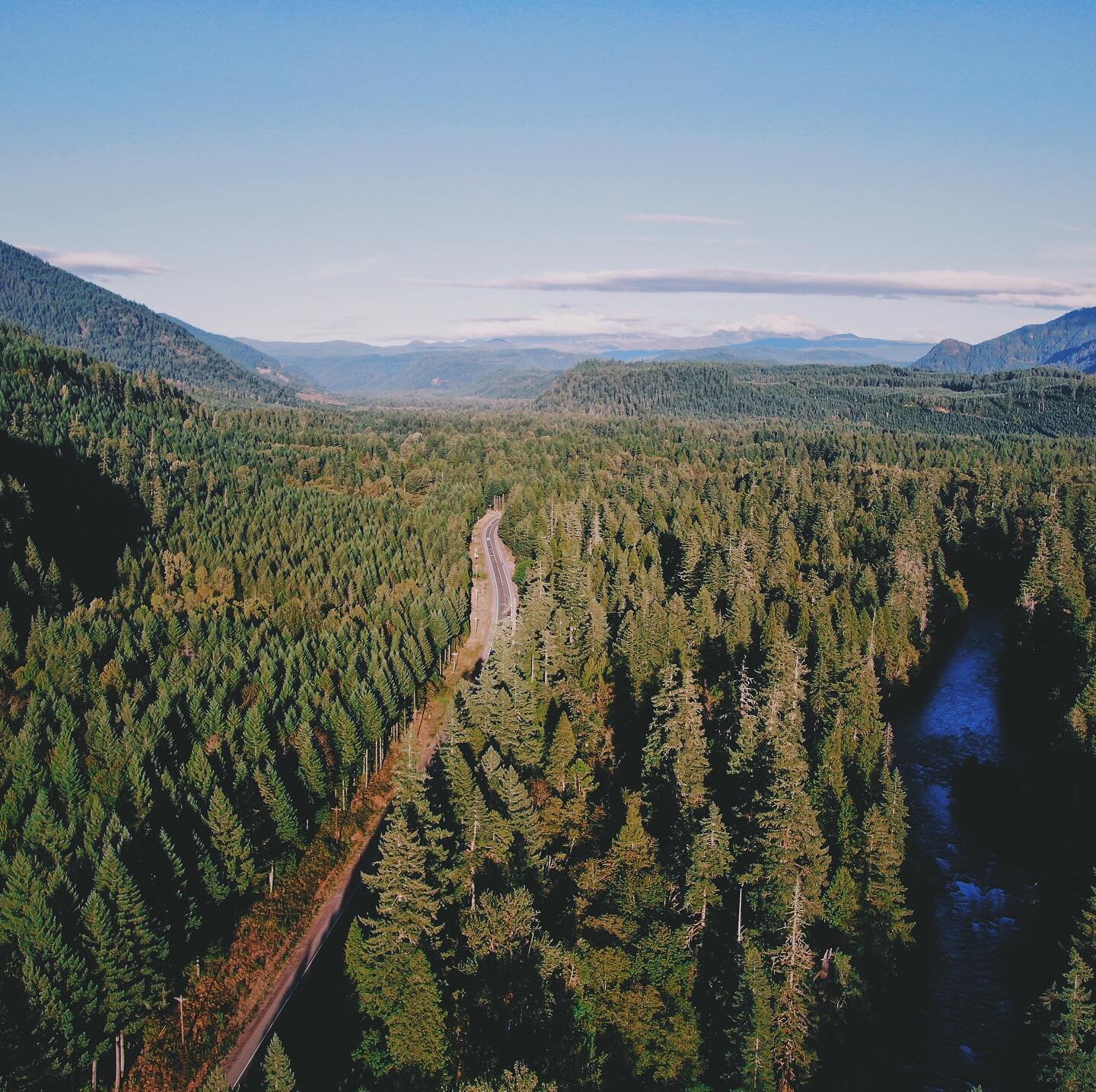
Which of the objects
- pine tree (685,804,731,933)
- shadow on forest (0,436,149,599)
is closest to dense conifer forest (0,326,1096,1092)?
pine tree (685,804,731,933)

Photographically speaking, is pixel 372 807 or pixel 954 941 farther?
pixel 372 807

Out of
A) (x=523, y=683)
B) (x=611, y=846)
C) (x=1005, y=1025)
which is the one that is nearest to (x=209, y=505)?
(x=523, y=683)

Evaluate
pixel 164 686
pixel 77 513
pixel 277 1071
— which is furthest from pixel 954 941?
pixel 77 513

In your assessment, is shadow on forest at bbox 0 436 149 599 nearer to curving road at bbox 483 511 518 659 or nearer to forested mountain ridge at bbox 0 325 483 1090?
forested mountain ridge at bbox 0 325 483 1090

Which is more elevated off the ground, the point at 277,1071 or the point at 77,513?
the point at 77,513

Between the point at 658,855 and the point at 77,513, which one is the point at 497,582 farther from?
the point at 658,855

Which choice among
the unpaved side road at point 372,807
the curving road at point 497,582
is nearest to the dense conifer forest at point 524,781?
the unpaved side road at point 372,807

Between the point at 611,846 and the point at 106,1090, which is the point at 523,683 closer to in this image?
the point at 611,846
